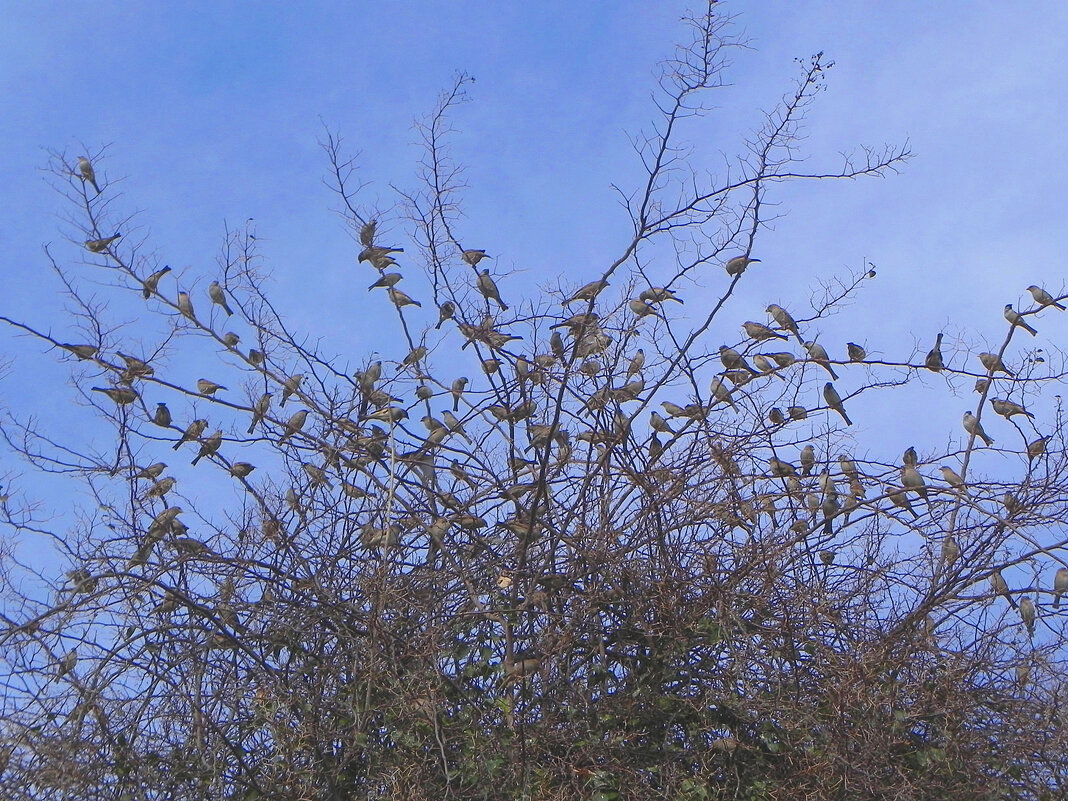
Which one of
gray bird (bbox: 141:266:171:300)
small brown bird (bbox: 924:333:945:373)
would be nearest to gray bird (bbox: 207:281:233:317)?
gray bird (bbox: 141:266:171:300)

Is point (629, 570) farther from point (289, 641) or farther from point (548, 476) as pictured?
point (289, 641)

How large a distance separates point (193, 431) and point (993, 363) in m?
4.70

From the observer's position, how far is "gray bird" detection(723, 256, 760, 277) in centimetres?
745

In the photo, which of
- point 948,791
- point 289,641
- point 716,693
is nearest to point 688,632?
point 716,693

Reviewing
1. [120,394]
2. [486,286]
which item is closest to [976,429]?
[486,286]

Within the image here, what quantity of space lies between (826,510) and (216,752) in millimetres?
3381

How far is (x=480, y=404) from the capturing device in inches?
305

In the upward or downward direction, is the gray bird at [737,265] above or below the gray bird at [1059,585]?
above

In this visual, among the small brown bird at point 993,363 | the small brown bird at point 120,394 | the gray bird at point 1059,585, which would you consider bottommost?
the gray bird at point 1059,585

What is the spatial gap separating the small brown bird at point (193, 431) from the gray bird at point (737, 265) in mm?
3169

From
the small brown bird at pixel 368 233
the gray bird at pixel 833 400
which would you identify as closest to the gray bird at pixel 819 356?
the gray bird at pixel 833 400

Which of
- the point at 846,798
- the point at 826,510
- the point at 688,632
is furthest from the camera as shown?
the point at 826,510

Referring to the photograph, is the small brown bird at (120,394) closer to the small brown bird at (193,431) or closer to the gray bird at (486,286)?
the small brown bird at (193,431)

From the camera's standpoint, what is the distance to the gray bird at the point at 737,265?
293 inches
